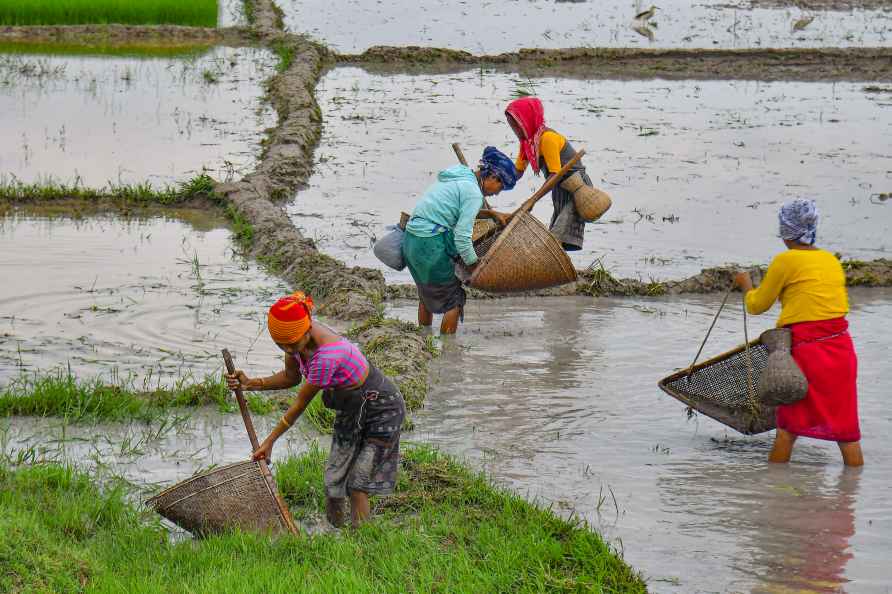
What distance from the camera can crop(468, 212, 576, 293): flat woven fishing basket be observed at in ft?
20.7

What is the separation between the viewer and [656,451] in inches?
200

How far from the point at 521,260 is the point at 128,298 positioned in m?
2.42

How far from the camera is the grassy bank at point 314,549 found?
3.47m

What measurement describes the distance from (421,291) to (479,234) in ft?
1.77

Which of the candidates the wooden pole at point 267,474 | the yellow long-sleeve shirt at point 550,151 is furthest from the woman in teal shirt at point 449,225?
the wooden pole at point 267,474

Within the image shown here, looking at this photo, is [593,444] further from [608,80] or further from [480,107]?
[608,80]

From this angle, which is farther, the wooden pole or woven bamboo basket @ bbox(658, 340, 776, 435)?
woven bamboo basket @ bbox(658, 340, 776, 435)

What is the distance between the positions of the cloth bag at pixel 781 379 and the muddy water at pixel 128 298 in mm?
2466

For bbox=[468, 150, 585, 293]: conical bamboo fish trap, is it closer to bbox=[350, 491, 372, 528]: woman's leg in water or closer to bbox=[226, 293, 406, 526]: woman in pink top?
bbox=[226, 293, 406, 526]: woman in pink top

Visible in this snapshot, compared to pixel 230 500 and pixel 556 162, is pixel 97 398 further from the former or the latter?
pixel 556 162

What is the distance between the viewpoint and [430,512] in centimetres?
419

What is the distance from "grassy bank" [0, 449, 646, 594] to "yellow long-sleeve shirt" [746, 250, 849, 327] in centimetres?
145

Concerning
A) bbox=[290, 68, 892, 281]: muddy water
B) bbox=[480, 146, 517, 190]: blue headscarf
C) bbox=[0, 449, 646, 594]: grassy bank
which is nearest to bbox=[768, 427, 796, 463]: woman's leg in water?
bbox=[0, 449, 646, 594]: grassy bank

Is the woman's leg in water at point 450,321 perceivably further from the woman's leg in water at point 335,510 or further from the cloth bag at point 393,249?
the woman's leg in water at point 335,510
